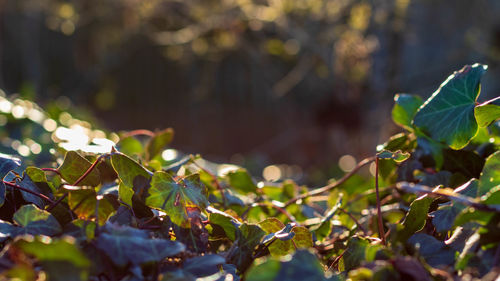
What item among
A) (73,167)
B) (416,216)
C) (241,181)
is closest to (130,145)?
(241,181)

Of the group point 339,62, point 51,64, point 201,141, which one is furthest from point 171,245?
point 51,64

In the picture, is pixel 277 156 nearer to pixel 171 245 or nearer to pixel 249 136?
pixel 249 136

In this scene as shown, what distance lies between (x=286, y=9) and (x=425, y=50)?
6.25 feet

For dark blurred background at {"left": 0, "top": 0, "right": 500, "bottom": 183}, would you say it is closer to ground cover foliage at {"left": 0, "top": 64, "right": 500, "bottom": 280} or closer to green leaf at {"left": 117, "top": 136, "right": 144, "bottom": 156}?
green leaf at {"left": 117, "top": 136, "right": 144, "bottom": 156}

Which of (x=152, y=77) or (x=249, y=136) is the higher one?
(x=152, y=77)

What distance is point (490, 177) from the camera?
0.50m

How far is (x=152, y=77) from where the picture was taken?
8023mm

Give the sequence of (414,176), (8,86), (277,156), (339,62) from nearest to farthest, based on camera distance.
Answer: (414,176) < (339,62) < (277,156) < (8,86)

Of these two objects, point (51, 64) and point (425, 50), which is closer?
point (425, 50)

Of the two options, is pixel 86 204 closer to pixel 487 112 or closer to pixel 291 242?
pixel 291 242

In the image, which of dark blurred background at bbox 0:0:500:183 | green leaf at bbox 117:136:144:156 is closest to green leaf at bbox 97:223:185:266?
green leaf at bbox 117:136:144:156

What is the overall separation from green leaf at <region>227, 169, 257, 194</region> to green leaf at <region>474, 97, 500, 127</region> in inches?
16.5

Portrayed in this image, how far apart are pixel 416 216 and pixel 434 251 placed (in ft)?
0.16

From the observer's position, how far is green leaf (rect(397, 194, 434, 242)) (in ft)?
1.74
